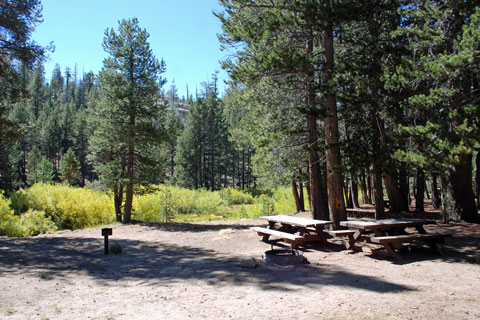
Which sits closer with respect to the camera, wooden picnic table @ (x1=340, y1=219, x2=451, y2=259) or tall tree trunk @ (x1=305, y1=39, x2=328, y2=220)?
wooden picnic table @ (x1=340, y1=219, x2=451, y2=259)

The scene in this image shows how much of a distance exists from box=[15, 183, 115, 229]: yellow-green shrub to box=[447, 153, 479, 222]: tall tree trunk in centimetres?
1418

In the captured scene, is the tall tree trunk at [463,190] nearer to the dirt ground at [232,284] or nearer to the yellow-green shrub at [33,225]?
the dirt ground at [232,284]

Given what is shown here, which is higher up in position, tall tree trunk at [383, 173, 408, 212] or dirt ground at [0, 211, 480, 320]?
tall tree trunk at [383, 173, 408, 212]

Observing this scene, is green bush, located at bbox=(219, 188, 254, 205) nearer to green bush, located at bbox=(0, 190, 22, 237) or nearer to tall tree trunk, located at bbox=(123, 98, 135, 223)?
tall tree trunk, located at bbox=(123, 98, 135, 223)

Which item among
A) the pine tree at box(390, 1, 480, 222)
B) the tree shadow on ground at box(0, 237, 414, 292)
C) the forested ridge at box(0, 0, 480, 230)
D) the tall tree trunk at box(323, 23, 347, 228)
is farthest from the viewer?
the tall tree trunk at box(323, 23, 347, 228)

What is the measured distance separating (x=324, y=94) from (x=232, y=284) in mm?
5577

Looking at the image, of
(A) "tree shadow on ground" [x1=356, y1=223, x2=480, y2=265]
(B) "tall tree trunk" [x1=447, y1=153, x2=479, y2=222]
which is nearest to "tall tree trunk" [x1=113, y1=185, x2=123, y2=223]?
(A) "tree shadow on ground" [x1=356, y1=223, x2=480, y2=265]

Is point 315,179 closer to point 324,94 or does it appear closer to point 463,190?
point 324,94

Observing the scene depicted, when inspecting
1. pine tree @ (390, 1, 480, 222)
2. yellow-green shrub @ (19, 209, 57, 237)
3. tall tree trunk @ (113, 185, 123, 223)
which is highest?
pine tree @ (390, 1, 480, 222)

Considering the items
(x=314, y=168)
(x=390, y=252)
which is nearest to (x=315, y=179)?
(x=314, y=168)

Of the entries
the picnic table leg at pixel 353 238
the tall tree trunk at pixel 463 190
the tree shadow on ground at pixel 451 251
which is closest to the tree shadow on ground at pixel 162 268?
the picnic table leg at pixel 353 238

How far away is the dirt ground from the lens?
3953 mm

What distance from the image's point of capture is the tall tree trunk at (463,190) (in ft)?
33.8

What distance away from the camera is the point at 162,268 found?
6602 mm
